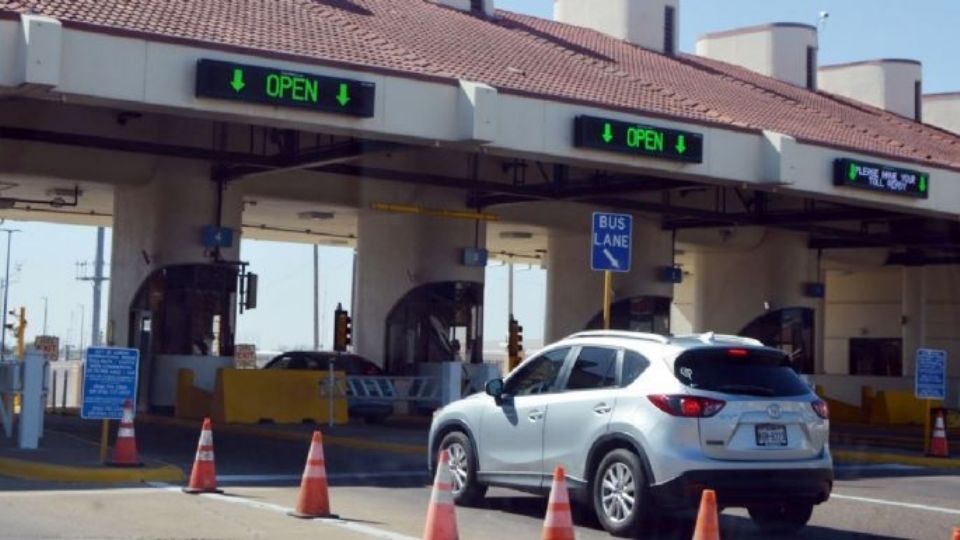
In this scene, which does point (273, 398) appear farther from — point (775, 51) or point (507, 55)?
point (775, 51)

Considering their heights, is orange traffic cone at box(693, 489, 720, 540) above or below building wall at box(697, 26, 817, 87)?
below

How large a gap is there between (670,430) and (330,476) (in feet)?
21.4

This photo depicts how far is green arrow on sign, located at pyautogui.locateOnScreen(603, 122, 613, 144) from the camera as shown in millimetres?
26031

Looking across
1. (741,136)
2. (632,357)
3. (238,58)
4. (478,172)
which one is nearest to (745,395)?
(632,357)

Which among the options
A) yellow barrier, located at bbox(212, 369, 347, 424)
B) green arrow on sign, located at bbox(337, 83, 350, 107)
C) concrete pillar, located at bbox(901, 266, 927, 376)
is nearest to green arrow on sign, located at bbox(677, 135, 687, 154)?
green arrow on sign, located at bbox(337, 83, 350, 107)

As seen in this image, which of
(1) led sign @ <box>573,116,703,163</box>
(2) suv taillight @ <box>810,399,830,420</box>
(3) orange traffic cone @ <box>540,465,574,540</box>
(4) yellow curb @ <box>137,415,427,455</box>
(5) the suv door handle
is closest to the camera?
(3) orange traffic cone @ <box>540,465,574,540</box>

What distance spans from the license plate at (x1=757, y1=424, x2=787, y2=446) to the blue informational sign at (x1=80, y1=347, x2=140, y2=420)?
7657 mm

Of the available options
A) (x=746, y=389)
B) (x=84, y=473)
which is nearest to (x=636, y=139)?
(x=84, y=473)

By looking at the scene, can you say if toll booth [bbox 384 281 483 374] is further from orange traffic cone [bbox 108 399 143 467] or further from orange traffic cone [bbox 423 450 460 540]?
orange traffic cone [bbox 423 450 460 540]

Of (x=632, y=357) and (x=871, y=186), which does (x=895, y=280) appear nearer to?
(x=871, y=186)

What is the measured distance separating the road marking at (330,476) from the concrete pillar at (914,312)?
29.5 metres

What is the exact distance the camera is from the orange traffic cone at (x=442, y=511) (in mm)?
10805

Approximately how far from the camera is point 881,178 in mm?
30922

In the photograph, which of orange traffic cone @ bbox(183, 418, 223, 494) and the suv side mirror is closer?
the suv side mirror
